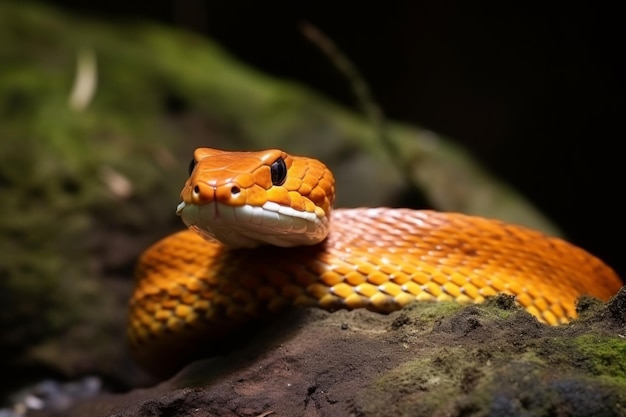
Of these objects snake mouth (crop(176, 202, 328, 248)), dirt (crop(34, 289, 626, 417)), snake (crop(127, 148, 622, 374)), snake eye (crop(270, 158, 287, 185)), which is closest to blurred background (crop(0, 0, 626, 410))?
snake (crop(127, 148, 622, 374))

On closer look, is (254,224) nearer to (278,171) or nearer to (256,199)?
(256,199)

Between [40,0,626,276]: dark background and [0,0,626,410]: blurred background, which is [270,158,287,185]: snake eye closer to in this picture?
[0,0,626,410]: blurred background

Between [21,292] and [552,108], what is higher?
[552,108]

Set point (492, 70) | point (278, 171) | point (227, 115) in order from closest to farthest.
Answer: point (278, 171), point (227, 115), point (492, 70)

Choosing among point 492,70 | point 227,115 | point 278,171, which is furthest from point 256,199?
point 492,70

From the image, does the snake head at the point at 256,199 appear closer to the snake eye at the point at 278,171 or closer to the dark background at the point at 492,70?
the snake eye at the point at 278,171

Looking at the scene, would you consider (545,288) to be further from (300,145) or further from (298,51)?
(298,51)

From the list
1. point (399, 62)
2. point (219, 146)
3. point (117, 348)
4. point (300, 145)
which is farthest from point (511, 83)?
point (117, 348)
